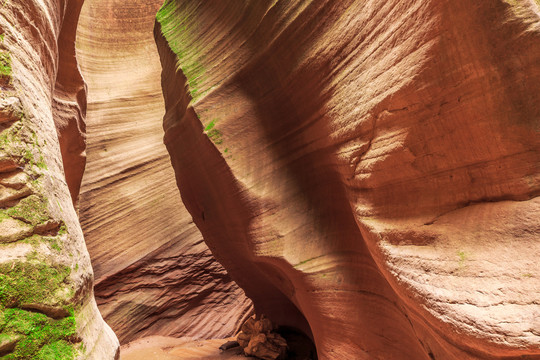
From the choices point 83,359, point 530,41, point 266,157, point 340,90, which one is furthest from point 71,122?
point 530,41

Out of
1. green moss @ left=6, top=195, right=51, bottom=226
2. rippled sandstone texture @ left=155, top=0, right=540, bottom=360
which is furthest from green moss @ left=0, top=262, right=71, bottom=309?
rippled sandstone texture @ left=155, top=0, right=540, bottom=360

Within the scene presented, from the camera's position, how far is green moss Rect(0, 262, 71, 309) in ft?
3.73

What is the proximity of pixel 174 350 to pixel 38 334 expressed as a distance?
489cm

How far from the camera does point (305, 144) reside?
3197mm

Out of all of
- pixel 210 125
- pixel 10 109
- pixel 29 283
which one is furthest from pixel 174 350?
pixel 10 109

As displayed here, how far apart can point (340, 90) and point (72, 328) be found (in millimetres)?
2184

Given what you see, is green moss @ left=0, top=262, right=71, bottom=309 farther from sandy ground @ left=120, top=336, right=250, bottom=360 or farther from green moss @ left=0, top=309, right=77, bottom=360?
sandy ground @ left=120, top=336, right=250, bottom=360

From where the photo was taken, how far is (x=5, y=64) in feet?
4.80

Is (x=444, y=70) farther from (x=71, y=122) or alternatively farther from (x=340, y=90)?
(x=71, y=122)

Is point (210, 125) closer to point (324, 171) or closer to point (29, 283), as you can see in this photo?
point (324, 171)

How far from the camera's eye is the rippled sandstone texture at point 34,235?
3.81ft

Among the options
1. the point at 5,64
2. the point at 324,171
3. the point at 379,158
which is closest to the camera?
the point at 5,64

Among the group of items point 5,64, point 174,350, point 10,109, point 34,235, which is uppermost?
point 5,64

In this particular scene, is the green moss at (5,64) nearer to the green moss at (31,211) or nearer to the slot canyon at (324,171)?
the slot canyon at (324,171)
